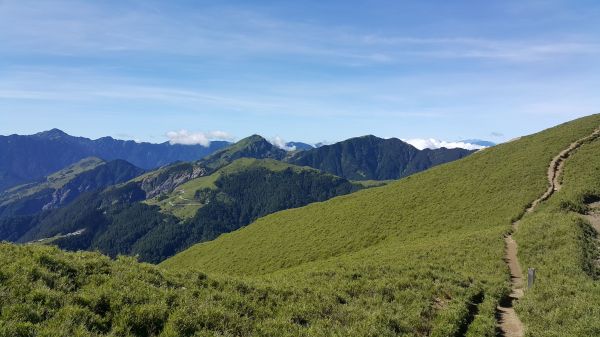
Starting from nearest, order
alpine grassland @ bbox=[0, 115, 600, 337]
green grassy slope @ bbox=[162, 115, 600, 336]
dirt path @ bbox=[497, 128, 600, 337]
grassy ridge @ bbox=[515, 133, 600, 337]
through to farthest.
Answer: alpine grassland @ bbox=[0, 115, 600, 337] < grassy ridge @ bbox=[515, 133, 600, 337] < dirt path @ bbox=[497, 128, 600, 337] < green grassy slope @ bbox=[162, 115, 600, 336]

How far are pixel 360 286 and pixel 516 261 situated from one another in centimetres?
1964

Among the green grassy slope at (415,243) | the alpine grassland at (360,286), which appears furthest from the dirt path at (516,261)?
the green grassy slope at (415,243)

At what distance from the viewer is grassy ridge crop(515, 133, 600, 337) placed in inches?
750

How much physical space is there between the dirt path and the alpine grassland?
585 millimetres

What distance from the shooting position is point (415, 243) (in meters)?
49.3

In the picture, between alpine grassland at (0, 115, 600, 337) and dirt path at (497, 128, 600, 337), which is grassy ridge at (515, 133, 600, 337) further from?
dirt path at (497, 128, 600, 337)

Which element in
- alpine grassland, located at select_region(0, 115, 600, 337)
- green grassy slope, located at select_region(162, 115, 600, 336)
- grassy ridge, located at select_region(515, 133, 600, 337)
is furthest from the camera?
green grassy slope, located at select_region(162, 115, 600, 336)

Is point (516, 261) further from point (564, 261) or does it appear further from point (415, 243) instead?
point (415, 243)

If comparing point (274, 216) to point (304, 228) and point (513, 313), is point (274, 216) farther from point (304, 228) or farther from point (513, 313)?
A: point (513, 313)

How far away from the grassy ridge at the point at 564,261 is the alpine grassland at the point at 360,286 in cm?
11

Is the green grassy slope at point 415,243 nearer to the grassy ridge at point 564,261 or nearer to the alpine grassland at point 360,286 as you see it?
the alpine grassland at point 360,286

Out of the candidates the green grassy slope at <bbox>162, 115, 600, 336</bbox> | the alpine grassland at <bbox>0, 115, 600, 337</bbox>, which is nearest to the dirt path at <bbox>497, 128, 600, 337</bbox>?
the alpine grassland at <bbox>0, 115, 600, 337</bbox>

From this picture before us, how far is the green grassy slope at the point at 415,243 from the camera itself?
21812mm

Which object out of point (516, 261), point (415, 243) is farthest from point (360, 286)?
point (415, 243)
